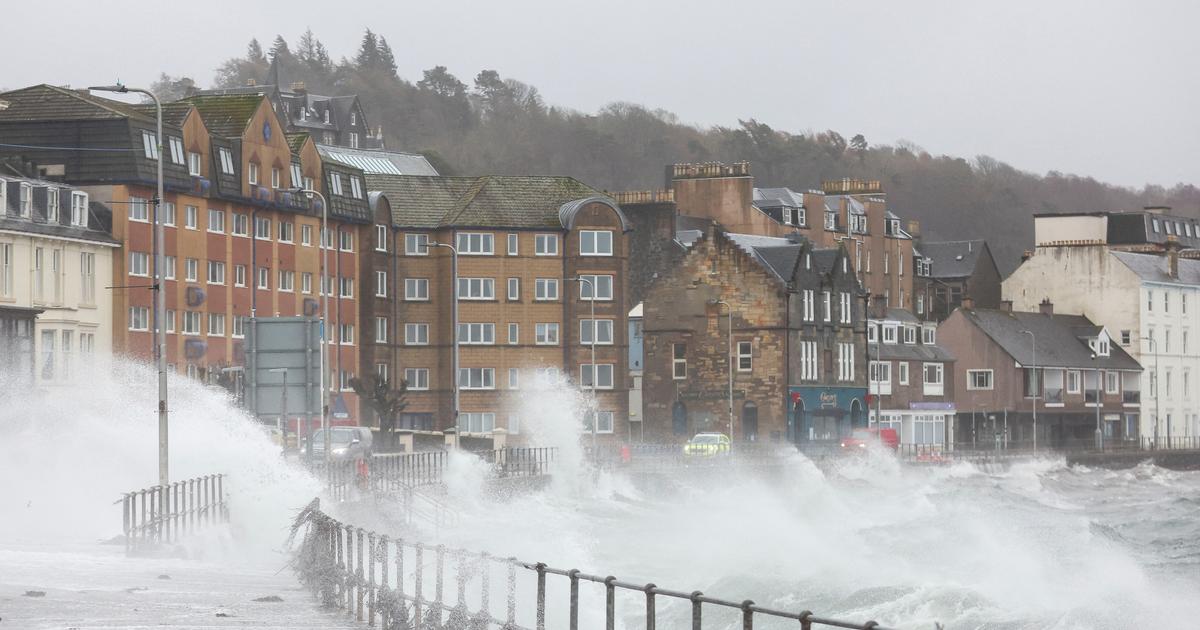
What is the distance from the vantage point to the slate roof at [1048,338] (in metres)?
123

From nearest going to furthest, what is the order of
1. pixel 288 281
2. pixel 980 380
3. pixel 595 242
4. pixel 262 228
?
pixel 262 228, pixel 288 281, pixel 595 242, pixel 980 380

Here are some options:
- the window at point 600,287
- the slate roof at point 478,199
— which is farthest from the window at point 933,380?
the slate roof at point 478,199

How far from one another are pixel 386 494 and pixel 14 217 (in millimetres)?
23380

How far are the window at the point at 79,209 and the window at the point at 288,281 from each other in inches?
572

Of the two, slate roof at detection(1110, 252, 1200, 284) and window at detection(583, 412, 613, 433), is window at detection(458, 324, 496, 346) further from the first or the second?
slate roof at detection(1110, 252, 1200, 284)

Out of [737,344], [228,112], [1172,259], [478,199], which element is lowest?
[737,344]

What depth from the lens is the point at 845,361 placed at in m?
106


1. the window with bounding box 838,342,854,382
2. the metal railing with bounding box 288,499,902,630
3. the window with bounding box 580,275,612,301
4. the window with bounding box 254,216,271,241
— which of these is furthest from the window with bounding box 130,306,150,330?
the metal railing with bounding box 288,499,902,630

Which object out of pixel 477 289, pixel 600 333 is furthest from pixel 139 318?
pixel 600 333

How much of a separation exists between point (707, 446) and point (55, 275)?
27717 millimetres

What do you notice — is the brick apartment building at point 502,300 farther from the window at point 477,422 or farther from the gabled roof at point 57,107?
the gabled roof at point 57,107

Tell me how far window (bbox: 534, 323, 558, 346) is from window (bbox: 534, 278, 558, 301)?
1.31 metres

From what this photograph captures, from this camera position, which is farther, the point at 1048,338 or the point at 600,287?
the point at 1048,338

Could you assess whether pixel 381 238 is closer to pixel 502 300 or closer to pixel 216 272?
pixel 502 300
